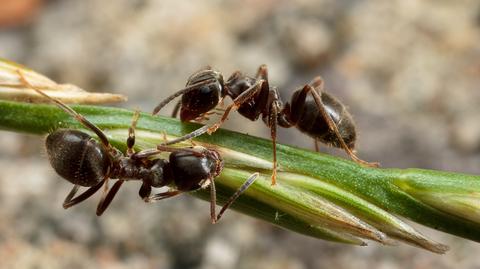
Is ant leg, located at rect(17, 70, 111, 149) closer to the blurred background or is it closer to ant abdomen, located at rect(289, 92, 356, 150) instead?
ant abdomen, located at rect(289, 92, 356, 150)

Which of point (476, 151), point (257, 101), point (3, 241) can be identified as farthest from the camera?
point (476, 151)

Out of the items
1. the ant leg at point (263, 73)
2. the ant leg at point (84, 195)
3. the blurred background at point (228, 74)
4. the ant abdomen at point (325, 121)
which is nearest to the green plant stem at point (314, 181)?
the ant leg at point (84, 195)

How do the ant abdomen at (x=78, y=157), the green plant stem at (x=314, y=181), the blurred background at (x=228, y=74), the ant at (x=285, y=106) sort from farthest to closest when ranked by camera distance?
the blurred background at (x=228, y=74) < the ant at (x=285, y=106) < the ant abdomen at (x=78, y=157) < the green plant stem at (x=314, y=181)

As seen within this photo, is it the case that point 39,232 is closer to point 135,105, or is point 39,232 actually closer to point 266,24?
point 135,105

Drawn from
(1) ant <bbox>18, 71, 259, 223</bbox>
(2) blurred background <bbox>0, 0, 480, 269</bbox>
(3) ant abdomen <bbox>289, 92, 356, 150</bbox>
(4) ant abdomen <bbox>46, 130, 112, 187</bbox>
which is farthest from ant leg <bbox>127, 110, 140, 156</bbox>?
(2) blurred background <bbox>0, 0, 480, 269</bbox>

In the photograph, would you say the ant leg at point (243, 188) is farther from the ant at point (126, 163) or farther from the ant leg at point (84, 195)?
the ant leg at point (84, 195)

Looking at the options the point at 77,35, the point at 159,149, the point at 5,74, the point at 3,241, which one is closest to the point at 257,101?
the point at 159,149
